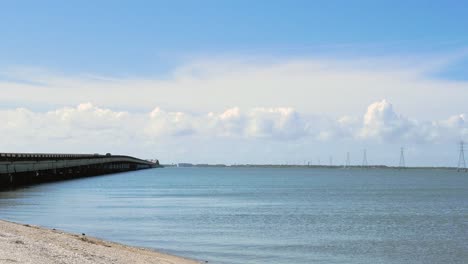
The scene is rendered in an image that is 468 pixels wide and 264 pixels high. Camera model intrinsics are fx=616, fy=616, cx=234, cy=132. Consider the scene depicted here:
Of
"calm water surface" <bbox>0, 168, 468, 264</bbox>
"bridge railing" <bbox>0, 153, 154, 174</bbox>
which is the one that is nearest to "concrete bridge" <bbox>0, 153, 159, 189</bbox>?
"bridge railing" <bbox>0, 153, 154, 174</bbox>

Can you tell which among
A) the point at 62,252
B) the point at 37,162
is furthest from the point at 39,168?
the point at 62,252

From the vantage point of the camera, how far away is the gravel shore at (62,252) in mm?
17031

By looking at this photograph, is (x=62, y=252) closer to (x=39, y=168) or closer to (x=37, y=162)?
(x=37, y=162)

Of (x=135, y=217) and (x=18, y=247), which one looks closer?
(x=18, y=247)

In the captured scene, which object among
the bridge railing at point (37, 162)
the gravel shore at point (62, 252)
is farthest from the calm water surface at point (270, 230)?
the bridge railing at point (37, 162)

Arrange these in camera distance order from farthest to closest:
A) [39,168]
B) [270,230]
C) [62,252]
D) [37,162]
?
[39,168] → [37,162] → [270,230] → [62,252]

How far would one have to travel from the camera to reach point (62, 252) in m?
19.0

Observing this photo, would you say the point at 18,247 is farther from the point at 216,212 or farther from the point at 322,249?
the point at 216,212

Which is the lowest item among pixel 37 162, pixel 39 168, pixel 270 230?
pixel 270 230

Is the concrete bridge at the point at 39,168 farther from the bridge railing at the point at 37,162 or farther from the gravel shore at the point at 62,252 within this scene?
the gravel shore at the point at 62,252

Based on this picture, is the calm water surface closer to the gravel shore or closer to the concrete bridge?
the gravel shore

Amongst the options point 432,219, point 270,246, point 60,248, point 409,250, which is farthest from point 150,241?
point 432,219

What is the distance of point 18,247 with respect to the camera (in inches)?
730

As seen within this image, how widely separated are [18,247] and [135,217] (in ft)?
80.5
